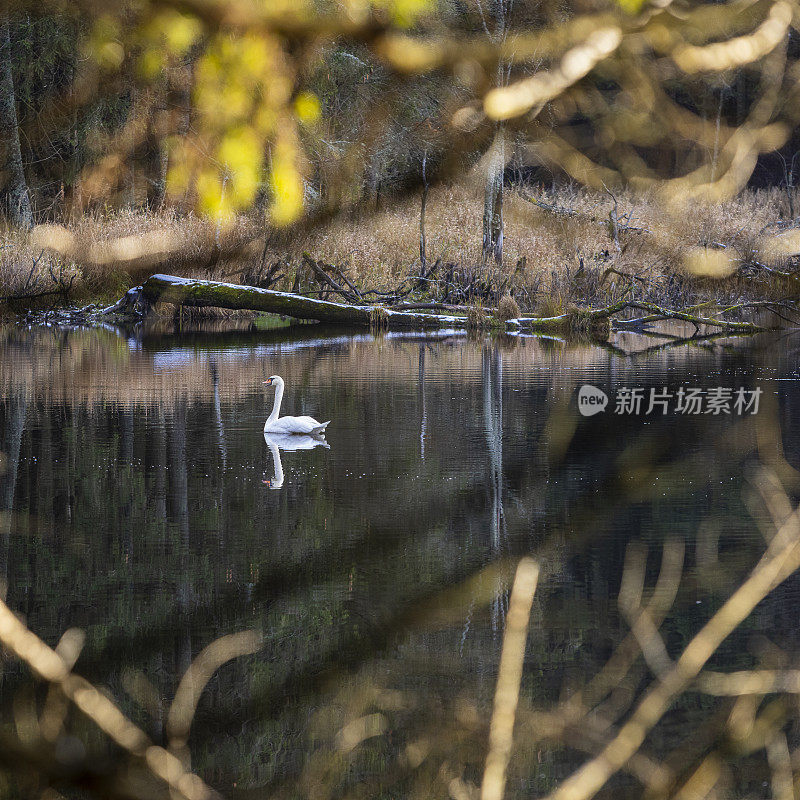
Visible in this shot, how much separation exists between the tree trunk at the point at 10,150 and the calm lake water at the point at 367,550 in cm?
1419

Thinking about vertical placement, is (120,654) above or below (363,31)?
below

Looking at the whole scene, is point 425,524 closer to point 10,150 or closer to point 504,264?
point 504,264

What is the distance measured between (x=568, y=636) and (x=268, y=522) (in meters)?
1.89

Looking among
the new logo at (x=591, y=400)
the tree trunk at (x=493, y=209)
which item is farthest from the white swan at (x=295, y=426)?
the tree trunk at (x=493, y=209)

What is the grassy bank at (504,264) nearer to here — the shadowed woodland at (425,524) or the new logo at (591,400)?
the shadowed woodland at (425,524)

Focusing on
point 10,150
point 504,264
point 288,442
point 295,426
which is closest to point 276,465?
point 288,442

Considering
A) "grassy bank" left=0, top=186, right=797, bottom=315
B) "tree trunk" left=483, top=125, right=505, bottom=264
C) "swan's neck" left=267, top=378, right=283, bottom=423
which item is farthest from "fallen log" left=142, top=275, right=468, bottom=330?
"swan's neck" left=267, top=378, right=283, bottom=423

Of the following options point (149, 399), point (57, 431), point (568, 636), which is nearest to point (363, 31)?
point (568, 636)

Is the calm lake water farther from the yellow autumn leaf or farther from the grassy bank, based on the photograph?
the grassy bank

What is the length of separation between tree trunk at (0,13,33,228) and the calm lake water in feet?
46.6

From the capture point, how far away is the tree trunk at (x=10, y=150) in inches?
888

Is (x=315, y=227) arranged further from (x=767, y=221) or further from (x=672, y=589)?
(x=767, y=221)

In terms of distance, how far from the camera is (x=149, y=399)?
364 inches

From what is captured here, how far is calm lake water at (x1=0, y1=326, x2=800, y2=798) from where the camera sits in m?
2.58
